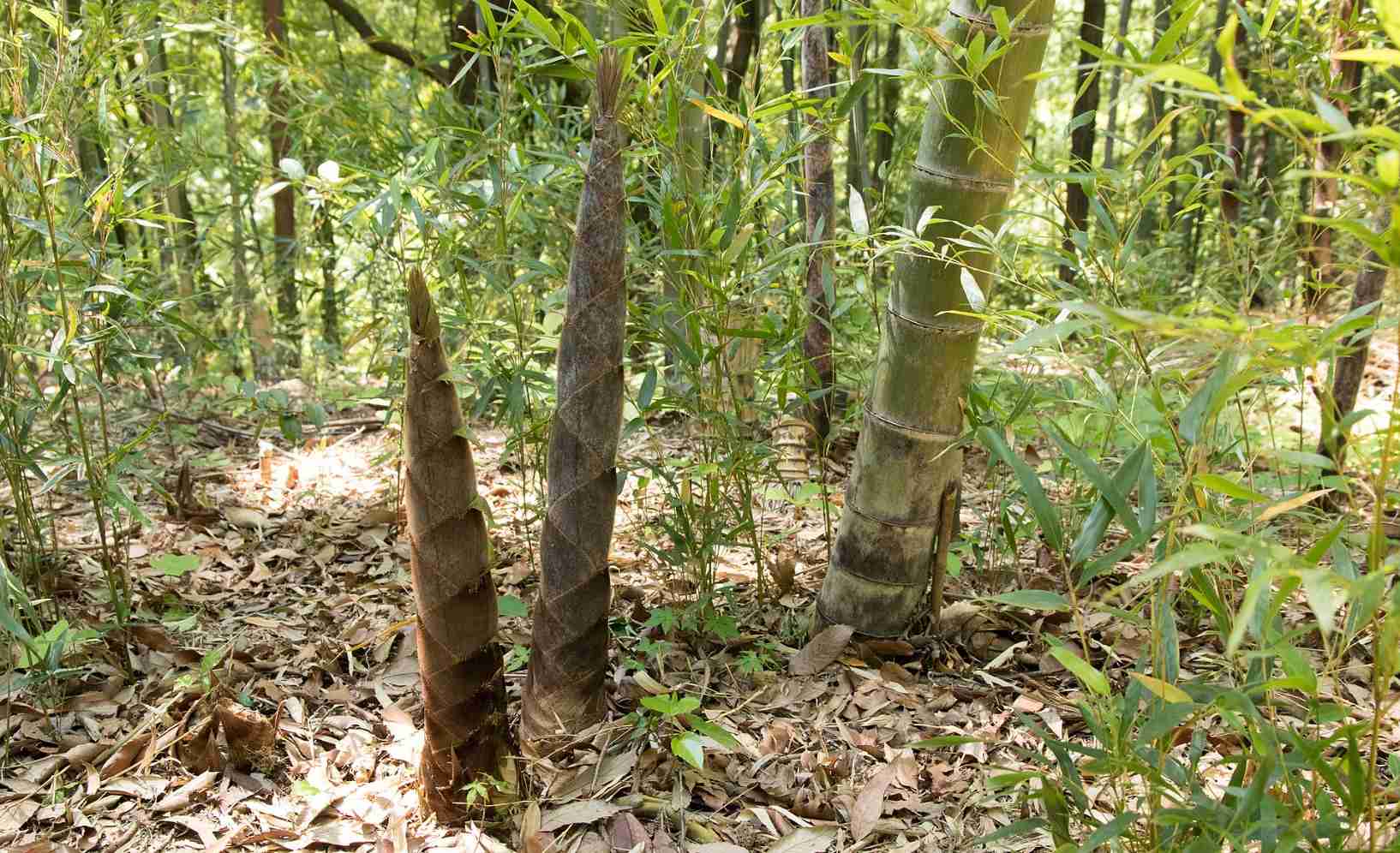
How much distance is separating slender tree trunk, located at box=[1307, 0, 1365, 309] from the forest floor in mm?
708

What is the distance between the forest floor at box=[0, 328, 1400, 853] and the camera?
1522 mm

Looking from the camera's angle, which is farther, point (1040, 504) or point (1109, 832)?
point (1040, 504)

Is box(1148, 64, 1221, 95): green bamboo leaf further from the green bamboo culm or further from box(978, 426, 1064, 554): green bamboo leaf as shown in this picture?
the green bamboo culm

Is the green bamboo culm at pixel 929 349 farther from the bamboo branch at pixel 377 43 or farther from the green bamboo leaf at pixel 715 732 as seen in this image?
the bamboo branch at pixel 377 43

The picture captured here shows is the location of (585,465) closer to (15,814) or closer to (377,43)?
(15,814)

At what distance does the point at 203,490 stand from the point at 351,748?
4.68 ft

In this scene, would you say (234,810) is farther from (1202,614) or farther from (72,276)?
(1202,614)

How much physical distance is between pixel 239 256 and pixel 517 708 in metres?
2.92

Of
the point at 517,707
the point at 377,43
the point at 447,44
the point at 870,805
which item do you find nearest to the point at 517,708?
the point at 517,707

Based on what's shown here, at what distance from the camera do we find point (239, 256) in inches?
156

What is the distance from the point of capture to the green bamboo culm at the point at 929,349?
159 centimetres

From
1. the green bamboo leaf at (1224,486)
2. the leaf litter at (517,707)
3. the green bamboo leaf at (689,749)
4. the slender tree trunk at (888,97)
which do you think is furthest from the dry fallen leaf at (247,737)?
the slender tree trunk at (888,97)

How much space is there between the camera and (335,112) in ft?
10.1

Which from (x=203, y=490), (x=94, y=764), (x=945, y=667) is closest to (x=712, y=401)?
(x=945, y=667)
